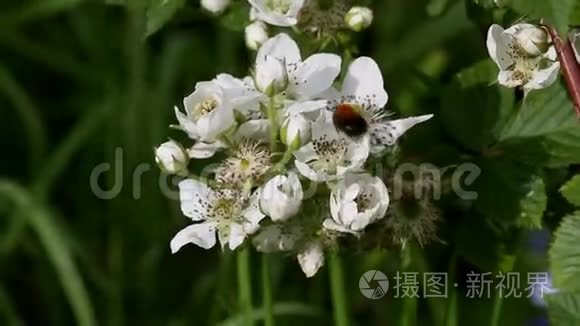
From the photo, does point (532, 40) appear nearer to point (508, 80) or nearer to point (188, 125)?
point (508, 80)

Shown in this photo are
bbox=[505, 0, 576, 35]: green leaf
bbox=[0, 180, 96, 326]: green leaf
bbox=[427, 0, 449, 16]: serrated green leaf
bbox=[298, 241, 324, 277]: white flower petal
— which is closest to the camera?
bbox=[505, 0, 576, 35]: green leaf

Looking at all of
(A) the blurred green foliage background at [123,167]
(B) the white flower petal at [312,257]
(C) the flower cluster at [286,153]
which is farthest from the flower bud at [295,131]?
(A) the blurred green foliage background at [123,167]

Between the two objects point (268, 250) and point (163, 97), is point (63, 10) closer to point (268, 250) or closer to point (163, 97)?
point (163, 97)

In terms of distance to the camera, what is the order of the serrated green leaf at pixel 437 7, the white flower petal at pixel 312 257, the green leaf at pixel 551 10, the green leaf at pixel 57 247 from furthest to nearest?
1. the green leaf at pixel 57 247
2. the serrated green leaf at pixel 437 7
3. the white flower petal at pixel 312 257
4. the green leaf at pixel 551 10

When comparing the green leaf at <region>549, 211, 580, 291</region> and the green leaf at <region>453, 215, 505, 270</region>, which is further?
Answer: the green leaf at <region>453, 215, 505, 270</region>

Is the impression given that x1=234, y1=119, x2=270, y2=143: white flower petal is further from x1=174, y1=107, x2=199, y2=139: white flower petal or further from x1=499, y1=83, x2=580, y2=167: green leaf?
x1=499, y1=83, x2=580, y2=167: green leaf

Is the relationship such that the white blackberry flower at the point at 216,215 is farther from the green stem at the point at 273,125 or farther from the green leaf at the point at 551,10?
the green leaf at the point at 551,10

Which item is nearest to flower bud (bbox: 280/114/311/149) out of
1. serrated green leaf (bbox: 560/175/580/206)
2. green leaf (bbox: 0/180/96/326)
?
serrated green leaf (bbox: 560/175/580/206)
